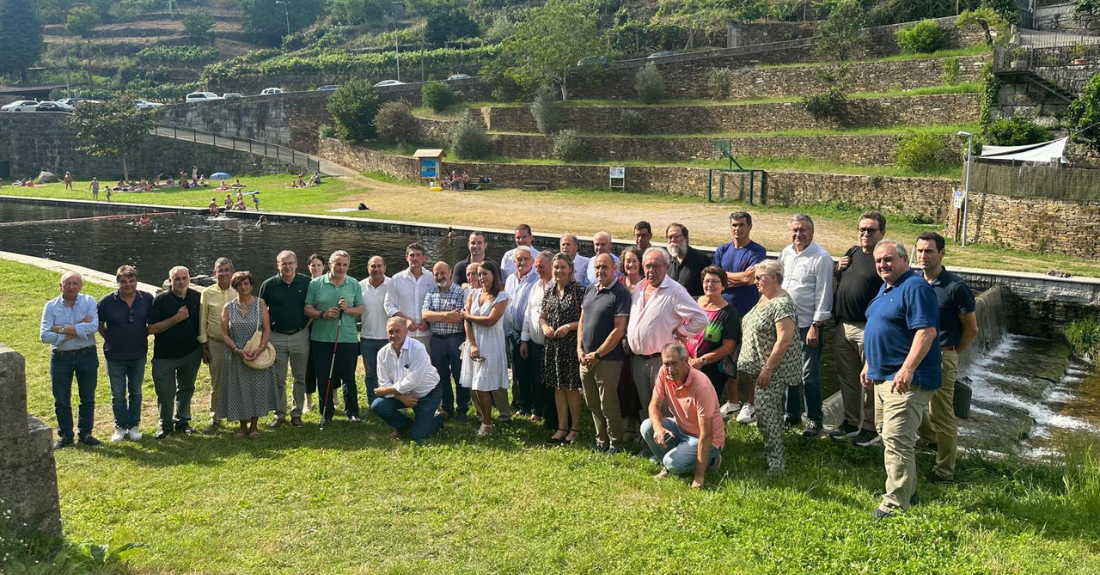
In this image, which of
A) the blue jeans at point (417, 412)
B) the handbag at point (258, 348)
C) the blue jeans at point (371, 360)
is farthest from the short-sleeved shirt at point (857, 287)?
the handbag at point (258, 348)

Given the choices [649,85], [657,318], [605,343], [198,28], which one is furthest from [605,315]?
[198,28]

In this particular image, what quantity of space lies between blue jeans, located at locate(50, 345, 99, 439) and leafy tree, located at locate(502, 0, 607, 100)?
109 ft

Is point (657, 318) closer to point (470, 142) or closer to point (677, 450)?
point (677, 450)

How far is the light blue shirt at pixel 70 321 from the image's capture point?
6.96 metres

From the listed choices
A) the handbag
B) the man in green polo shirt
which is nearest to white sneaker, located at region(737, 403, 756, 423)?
the man in green polo shirt

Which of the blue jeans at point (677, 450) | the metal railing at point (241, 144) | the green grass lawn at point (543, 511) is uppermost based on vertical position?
the metal railing at point (241, 144)

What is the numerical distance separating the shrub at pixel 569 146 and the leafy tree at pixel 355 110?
12.4 metres

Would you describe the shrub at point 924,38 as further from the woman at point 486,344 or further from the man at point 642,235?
the woman at point 486,344

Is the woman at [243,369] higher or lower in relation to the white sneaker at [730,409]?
higher

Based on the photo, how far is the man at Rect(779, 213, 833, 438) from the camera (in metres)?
6.87

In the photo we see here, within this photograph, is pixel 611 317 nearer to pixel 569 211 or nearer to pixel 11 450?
pixel 11 450

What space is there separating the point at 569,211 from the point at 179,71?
2221 inches

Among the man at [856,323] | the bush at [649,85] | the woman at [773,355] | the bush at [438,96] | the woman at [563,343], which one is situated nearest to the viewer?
the woman at [773,355]

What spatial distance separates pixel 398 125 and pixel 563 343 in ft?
119
